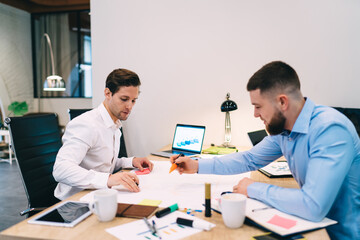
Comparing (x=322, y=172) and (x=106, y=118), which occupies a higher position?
(x=106, y=118)

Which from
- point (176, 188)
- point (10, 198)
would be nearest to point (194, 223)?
point (176, 188)

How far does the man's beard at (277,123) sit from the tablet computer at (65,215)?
79 cm

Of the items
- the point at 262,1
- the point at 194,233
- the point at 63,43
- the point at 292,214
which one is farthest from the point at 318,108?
the point at 63,43

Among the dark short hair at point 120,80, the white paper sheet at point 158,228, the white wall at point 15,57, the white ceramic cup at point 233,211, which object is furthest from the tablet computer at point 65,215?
the white wall at point 15,57

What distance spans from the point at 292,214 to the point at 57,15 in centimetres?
715

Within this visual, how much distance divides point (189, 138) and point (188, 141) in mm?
28

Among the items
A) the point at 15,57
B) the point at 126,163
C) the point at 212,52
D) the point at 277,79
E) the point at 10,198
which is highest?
the point at 15,57

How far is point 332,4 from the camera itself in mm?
2482

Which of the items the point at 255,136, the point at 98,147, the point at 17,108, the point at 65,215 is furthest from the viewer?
the point at 17,108

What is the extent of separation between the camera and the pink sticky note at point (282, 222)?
0.89 metres

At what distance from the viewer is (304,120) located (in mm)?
1106

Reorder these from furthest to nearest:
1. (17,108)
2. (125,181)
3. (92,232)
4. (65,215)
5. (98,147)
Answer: (17,108) < (98,147) < (125,181) < (65,215) < (92,232)

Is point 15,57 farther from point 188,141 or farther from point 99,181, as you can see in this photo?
point 99,181

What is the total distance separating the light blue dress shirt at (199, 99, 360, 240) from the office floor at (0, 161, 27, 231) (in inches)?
106
